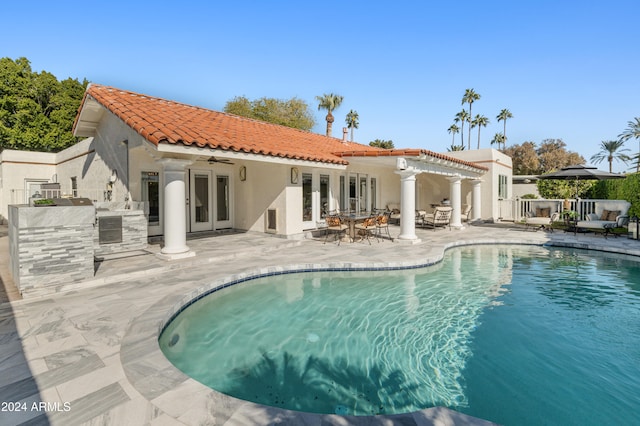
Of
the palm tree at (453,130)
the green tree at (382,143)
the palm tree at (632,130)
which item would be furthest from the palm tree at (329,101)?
the palm tree at (632,130)

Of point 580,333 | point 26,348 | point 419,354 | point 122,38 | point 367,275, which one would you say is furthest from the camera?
point 122,38

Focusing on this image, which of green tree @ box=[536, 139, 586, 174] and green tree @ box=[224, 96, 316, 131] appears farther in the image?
green tree @ box=[536, 139, 586, 174]

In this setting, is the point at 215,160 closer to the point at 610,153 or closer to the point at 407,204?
the point at 407,204

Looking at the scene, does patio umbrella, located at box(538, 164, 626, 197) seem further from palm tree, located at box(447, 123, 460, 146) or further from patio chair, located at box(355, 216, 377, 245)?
palm tree, located at box(447, 123, 460, 146)

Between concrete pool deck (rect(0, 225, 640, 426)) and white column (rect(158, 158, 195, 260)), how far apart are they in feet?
1.17

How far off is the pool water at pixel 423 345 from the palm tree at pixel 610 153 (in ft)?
143

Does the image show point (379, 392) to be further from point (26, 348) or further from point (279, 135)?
point (279, 135)

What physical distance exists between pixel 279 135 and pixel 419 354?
11147mm

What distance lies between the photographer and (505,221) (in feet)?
63.8

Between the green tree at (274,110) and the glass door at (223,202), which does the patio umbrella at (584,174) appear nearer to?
the glass door at (223,202)

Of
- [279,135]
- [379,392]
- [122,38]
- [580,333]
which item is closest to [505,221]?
[279,135]

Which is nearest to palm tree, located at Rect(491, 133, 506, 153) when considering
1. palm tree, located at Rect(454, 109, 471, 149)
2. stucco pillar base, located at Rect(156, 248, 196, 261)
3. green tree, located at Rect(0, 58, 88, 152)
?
palm tree, located at Rect(454, 109, 471, 149)

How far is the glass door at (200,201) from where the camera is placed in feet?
39.2

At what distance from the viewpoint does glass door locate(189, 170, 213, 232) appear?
12.0 meters
